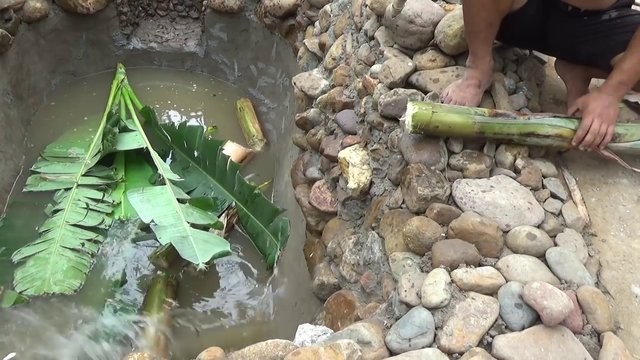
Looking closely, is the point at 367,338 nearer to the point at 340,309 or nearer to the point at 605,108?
the point at 340,309

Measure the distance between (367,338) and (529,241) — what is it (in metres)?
0.49

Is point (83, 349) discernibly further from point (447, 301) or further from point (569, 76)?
point (569, 76)

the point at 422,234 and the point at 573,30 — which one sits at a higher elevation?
the point at 573,30

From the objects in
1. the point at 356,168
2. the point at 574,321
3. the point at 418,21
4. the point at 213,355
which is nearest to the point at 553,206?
the point at 574,321

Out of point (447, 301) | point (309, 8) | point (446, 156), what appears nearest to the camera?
point (447, 301)

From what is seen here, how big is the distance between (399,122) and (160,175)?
1.10m

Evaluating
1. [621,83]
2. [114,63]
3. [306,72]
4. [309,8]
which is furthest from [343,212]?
[114,63]

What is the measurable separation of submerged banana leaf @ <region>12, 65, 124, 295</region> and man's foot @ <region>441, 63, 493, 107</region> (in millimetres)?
1420

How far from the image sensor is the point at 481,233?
1.67 metres

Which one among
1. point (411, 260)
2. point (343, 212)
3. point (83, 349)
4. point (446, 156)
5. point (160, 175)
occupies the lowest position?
point (83, 349)

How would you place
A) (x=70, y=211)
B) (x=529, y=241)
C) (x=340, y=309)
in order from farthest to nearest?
(x=70, y=211) < (x=340, y=309) < (x=529, y=241)

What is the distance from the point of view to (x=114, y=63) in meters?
3.49

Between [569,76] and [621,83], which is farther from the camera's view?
[569,76]

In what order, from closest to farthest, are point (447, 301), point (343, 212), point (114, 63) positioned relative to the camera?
point (447, 301), point (343, 212), point (114, 63)
